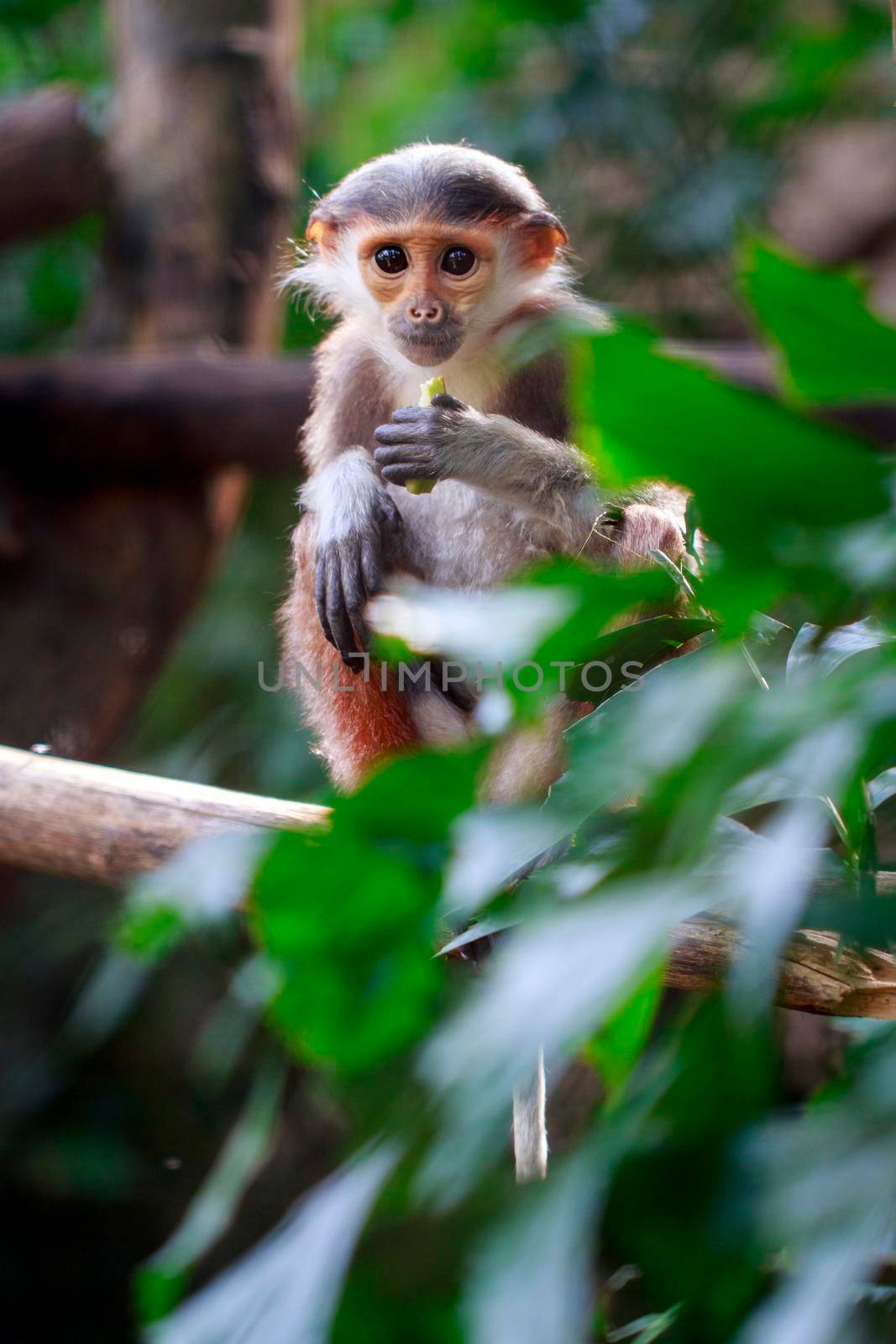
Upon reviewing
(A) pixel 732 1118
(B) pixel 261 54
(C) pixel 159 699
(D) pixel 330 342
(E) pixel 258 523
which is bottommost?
(A) pixel 732 1118

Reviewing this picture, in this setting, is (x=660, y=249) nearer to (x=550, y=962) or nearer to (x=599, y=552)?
(x=599, y=552)

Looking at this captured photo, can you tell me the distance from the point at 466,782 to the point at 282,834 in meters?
0.13

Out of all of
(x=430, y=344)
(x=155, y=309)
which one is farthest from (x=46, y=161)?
(x=430, y=344)

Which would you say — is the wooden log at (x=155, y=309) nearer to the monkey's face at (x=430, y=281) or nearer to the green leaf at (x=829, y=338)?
the monkey's face at (x=430, y=281)

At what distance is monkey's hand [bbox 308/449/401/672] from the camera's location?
2.42 meters

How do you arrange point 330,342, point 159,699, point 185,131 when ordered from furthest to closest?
point 159,699, point 185,131, point 330,342

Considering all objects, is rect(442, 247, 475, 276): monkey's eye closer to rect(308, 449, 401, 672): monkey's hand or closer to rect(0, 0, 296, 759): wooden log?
rect(308, 449, 401, 672): monkey's hand

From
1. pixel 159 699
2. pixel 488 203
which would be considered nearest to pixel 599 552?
pixel 488 203

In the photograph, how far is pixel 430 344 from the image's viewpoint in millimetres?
2678

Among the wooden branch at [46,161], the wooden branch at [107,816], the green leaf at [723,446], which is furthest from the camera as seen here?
the wooden branch at [46,161]

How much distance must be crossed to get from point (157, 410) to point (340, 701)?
2.07 metres

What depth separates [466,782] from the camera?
0.91m

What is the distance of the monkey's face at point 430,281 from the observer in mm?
2678

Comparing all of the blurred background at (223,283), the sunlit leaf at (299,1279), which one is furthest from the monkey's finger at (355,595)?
the blurred background at (223,283)
